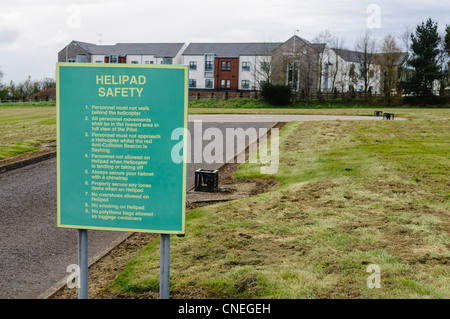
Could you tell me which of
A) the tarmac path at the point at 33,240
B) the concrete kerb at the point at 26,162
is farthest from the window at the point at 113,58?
the tarmac path at the point at 33,240

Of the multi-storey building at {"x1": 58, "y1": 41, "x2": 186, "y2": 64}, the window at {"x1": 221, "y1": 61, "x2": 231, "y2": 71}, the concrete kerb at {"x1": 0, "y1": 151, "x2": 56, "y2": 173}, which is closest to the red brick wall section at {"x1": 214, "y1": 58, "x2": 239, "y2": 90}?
the window at {"x1": 221, "y1": 61, "x2": 231, "y2": 71}

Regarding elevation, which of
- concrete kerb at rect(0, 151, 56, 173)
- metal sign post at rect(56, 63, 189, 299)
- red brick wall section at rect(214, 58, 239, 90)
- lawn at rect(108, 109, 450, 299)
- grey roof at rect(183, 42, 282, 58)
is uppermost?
grey roof at rect(183, 42, 282, 58)

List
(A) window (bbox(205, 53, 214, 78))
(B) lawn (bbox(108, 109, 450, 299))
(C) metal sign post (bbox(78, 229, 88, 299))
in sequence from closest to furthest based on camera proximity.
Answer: (C) metal sign post (bbox(78, 229, 88, 299))
(B) lawn (bbox(108, 109, 450, 299))
(A) window (bbox(205, 53, 214, 78))

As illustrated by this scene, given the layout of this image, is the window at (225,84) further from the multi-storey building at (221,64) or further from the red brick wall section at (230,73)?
the red brick wall section at (230,73)

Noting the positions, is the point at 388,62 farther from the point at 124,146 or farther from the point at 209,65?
the point at 124,146

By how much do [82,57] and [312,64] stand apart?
42.0m

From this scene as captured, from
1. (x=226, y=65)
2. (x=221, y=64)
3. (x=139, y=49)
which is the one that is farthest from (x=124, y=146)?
(x=139, y=49)

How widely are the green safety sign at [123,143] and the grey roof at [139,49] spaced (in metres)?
76.4

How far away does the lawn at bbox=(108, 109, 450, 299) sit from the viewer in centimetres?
519

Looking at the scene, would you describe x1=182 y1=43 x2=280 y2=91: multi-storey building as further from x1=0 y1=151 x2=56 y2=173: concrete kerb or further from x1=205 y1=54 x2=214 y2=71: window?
x1=0 y1=151 x2=56 y2=173: concrete kerb

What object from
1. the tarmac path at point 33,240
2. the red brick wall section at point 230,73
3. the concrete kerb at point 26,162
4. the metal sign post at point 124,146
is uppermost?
the red brick wall section at point 230,73

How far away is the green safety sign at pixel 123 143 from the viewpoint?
4.08 m

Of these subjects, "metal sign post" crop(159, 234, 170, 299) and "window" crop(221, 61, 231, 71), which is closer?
"metal sign post" crop(159, 234, 170, 299)

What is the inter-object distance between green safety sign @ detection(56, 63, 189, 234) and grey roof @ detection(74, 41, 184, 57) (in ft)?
251
